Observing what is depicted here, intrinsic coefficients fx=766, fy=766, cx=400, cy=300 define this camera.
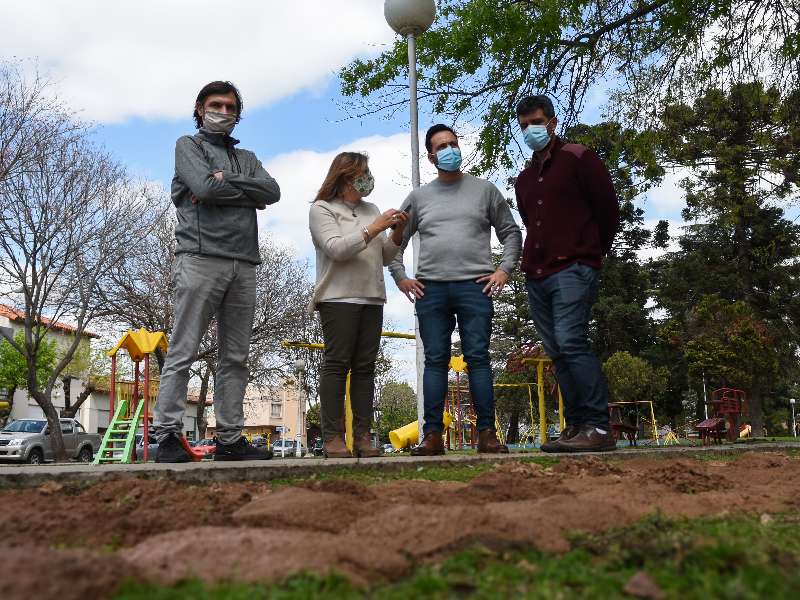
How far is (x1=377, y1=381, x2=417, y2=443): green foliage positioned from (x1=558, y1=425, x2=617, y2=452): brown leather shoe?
154 ft

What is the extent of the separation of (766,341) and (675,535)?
1189 inches

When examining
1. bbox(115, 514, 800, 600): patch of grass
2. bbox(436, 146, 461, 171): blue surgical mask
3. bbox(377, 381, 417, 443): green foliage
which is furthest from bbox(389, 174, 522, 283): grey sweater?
bbox(377, 381, 417, 443): green foliage

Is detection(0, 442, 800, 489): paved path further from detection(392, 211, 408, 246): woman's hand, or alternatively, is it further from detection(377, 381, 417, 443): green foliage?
detection(377, 381, 417, 443): green foliage

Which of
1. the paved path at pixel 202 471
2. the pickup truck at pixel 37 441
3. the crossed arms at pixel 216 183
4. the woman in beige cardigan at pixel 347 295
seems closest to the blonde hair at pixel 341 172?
the woman in beige cardigan at pixel 347 295

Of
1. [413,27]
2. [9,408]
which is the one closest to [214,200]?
[413,27]

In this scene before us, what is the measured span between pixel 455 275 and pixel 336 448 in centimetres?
126

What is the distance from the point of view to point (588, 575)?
1.38 metres

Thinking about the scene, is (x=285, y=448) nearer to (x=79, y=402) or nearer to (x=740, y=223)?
(x=79, y=402)

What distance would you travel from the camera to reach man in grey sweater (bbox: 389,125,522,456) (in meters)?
4.63

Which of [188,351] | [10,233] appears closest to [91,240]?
[10,233]

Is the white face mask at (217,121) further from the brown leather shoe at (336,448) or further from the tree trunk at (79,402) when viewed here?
the tree trunk at (79,402)

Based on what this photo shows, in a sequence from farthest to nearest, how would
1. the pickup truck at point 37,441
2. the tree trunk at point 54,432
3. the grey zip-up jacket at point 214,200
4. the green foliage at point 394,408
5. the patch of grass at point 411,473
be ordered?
1. the green foliage at point 394,408
2. the pickup truck at point 37,441
3. the tree trunk at point 54,432
4. the grey zip-up jacket at point 214,200
5. the patch of grass at point 411,473

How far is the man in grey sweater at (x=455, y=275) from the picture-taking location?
463 centimetres

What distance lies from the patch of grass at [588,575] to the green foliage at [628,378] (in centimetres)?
3088
